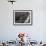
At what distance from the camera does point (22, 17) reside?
16.3 ft

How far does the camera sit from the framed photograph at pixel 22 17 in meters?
4.95

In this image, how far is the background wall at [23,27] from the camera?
16.2 ft

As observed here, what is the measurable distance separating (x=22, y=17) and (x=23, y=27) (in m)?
0.38

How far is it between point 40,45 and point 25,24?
183cm

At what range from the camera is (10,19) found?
497 cm

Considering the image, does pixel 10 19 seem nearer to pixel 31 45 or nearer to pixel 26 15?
pixel 26 15

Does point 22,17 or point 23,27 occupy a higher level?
point 22,17

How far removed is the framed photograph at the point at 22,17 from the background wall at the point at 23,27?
114mm

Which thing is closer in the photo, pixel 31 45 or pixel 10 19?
pixel 31 45

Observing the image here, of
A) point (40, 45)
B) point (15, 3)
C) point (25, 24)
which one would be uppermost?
point (15, 3)

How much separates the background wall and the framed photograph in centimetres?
11

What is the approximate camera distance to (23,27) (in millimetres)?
4965

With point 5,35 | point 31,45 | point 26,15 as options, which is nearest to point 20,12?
point 26,15

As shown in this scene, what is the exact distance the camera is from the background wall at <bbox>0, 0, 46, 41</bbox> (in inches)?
194
